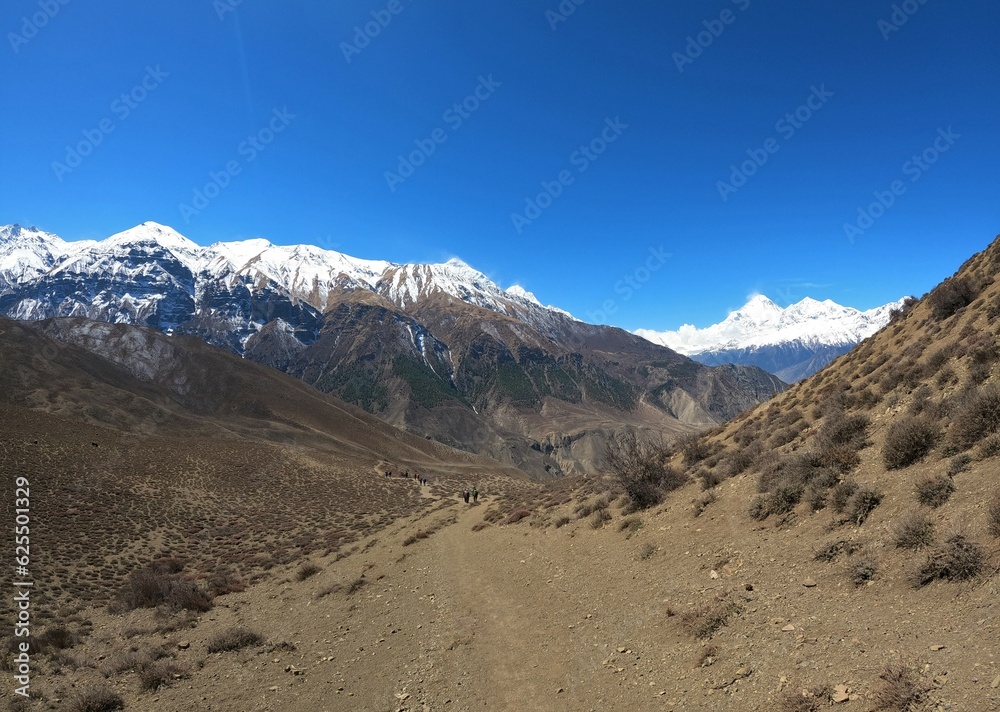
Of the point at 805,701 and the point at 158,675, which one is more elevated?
the point at 158,675

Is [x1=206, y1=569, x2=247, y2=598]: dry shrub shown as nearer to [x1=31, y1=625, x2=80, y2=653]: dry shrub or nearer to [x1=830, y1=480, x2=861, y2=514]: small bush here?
[x1=31, y1=625, x2=80, y2=653]: dry shrub

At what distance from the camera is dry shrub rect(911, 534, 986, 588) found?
22.7 feet

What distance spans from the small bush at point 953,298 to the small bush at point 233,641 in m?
30.2

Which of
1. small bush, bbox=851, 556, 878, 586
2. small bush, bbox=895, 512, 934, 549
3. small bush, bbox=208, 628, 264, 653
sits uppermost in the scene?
small bush, bbox=208, 628, 264, 653

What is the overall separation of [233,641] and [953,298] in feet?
103

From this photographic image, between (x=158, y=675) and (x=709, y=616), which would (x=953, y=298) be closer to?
(x=709, y=616)

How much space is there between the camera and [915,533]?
8.16 metres

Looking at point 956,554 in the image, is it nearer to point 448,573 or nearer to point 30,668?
point 448,573

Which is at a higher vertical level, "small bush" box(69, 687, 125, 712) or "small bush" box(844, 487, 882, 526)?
"small bush" box(69, 687, 125, 712)

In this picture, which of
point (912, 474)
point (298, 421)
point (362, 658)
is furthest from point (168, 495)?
point (298, 421)

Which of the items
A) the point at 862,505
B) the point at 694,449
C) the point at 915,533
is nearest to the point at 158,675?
the point at 915,533

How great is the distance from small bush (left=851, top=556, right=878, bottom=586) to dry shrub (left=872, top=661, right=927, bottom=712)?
2.54 metres

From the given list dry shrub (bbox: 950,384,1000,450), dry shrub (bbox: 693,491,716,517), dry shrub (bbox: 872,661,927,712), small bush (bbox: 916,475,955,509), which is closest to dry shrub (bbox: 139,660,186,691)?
dry shrub (bbox: 872,661,927,712)

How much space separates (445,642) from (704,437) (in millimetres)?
18856
